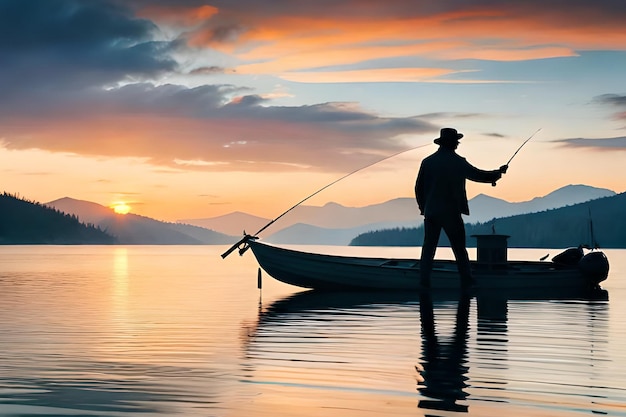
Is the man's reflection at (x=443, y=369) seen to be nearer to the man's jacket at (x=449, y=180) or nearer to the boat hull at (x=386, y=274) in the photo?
the man's jacket at (x=449, y=180)

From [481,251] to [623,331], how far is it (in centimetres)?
1387

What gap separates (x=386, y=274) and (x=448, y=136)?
748 centimetres

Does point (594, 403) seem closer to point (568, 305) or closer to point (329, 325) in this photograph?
point (329, 325)

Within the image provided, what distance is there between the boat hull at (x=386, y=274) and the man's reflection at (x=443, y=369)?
11158 millimetres

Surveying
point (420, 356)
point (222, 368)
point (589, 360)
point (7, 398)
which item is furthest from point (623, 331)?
point (7, 398)

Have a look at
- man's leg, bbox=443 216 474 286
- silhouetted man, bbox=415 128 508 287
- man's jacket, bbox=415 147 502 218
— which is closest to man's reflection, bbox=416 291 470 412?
man's leg, bbox=443 216 474 286

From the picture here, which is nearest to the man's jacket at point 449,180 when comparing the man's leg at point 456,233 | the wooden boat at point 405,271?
the man's leg at point 456,233

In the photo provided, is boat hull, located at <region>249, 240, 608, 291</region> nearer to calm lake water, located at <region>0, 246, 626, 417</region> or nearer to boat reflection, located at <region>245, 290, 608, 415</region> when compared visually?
boat reflection, located at <region>245, 290, 608, 415</region>

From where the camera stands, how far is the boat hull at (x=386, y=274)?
30078mm

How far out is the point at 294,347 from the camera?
14531mm

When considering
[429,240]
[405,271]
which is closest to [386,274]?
[405,271]

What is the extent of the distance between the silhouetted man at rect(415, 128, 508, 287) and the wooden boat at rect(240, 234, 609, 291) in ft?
17.1

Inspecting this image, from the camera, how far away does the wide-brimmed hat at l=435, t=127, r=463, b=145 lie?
81.9 feet

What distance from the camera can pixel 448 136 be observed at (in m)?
25.0
